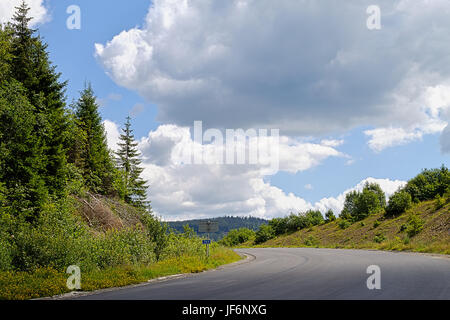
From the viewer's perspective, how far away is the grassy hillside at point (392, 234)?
3272 cm

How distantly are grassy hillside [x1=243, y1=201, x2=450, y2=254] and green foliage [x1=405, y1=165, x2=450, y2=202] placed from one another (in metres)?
8.27

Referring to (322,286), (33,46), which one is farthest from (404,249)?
(33,46)

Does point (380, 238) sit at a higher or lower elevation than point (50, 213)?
lower

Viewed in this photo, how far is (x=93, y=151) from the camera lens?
1613 inches

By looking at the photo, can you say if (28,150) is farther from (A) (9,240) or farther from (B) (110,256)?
(B) (110,256)

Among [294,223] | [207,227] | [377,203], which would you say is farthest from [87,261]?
[294,223]

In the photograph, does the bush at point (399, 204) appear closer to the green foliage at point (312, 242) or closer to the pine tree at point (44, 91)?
the green foliage at point (312, 242)

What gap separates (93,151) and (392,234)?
3506 centimetres

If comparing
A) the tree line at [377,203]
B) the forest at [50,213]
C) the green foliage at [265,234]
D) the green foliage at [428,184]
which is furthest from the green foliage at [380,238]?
the green foliage at [265,234]

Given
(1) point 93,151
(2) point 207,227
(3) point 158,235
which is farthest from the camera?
(1) point 93,151

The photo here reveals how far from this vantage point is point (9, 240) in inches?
683

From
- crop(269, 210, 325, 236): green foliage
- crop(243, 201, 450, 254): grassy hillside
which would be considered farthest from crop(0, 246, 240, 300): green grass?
crop(269, 210, 325, 236): green foliage

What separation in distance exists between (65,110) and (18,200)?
1016 centimetres

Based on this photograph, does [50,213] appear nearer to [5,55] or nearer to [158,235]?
[158,235]
